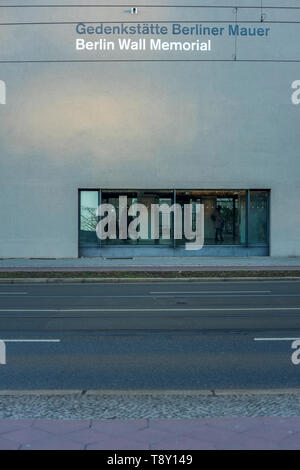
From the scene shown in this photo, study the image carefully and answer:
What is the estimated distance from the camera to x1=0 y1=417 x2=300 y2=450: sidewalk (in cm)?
414

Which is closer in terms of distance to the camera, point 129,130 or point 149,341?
point 149,341

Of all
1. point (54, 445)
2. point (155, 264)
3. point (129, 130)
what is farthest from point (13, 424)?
point (129, 130)

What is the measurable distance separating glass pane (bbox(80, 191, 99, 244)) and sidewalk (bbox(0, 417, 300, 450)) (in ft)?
68.8

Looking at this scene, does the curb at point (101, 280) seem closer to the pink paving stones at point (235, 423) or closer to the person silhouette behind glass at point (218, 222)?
the person silhouette behind glass at point (218, 222)

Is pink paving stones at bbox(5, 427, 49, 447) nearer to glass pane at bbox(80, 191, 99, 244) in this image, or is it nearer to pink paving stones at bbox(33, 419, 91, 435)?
pink paving stones at bbox(33, 419, 91, 435)

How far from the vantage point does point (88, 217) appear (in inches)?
1009

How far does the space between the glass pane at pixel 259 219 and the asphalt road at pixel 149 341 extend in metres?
11.7

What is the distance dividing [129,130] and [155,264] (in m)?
6.71

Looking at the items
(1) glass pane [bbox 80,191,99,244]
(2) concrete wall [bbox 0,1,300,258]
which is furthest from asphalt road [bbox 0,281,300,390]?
(2) concrete wall [bbox 0,1,300,258]

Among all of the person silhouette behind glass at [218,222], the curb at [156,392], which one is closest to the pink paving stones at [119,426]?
the curb at [156,392]

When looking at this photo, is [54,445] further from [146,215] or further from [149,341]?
[146,215]

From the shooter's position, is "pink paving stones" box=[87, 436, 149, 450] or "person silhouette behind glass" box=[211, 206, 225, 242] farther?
"person silhouette behind glass" box=[211, 206, 225, 242]

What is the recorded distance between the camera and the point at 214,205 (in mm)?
25938

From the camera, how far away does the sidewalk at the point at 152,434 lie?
13.6ft
